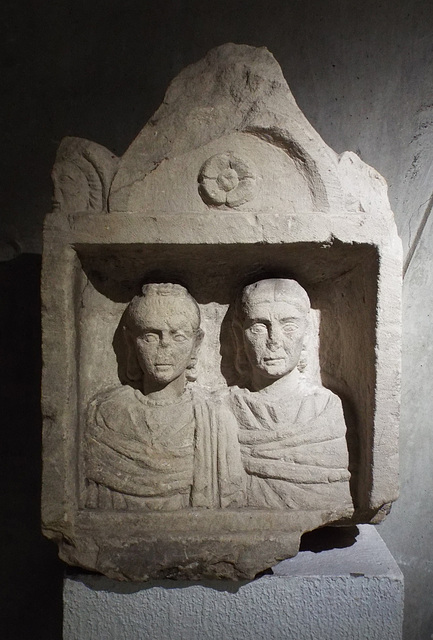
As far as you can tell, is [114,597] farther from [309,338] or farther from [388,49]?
[388,49]

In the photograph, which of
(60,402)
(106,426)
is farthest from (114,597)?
(60,402)

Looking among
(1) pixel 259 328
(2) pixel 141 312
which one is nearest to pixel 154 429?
(2) pixel 141 312

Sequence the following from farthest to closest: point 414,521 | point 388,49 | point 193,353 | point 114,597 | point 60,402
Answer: point 414,521
point 388,49
point 193,353
point 114,597
point 60,402

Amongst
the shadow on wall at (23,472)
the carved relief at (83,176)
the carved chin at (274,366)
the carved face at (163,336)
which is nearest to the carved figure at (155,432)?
the carved face at (163,336)

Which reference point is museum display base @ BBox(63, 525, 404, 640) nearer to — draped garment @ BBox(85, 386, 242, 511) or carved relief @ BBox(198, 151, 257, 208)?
draped garment @ BBox(85, 386, 242, 511)

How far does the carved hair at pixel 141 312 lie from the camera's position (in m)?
1.90

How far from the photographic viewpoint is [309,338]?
2086 mm

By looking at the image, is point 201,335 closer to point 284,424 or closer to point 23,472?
point 284,424

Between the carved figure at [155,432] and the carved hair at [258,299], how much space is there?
7.0 inches

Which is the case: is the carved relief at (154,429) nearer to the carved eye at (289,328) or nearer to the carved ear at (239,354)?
the carved ear at (239,354)

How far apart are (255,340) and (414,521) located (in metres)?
1.60

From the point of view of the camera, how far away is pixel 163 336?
1864 millimetres

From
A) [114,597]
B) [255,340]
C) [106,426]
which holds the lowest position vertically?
[114,597]

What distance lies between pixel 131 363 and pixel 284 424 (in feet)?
2.04
